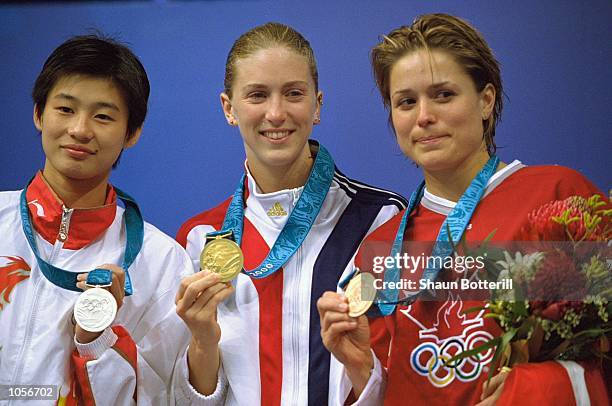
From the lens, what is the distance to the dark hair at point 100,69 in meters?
2.98

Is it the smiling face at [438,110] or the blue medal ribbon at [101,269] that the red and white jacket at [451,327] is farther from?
the blue medal ribbon at [101,269]

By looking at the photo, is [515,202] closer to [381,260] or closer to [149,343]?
[381,260]

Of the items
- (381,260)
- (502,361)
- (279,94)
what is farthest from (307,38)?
(502,361)

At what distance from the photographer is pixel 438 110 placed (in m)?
2.62

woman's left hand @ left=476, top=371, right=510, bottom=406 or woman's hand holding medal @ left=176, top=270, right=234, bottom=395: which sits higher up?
woman's hand holding medal @ left=176, top=270, right=234, bottom=395

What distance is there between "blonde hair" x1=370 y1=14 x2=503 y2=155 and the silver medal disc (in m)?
1.14

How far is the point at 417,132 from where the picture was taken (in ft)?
8.66

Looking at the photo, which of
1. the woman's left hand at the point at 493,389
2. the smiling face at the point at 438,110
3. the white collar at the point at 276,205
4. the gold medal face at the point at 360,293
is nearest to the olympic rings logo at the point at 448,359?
the woman's left hand at the point at 493,389

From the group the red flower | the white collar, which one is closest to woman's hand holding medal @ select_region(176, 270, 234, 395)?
the white collar

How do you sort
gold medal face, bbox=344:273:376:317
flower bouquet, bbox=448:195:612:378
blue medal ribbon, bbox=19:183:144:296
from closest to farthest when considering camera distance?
1. flower bouquet, bbox=448:195:612:378
2. gold medal face, bbox=344:273:376:317
3. blue medal ribbon, bbox=19:183:144:296

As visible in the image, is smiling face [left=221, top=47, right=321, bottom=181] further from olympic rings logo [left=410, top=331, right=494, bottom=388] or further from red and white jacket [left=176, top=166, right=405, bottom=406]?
olympic rings logo [left=410, top=331, right=494, bottom=388]

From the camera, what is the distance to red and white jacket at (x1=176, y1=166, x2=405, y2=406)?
2.81 metres

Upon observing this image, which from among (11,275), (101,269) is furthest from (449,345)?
(11,275)

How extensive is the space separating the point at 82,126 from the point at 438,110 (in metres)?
1.18
